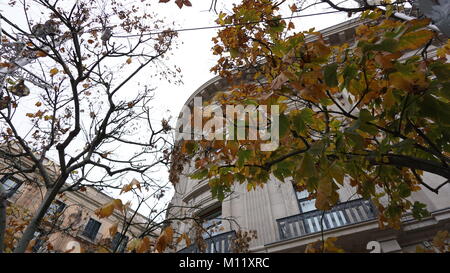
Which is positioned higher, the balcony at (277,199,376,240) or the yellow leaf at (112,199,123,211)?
the balcony at (277,199,376,240)

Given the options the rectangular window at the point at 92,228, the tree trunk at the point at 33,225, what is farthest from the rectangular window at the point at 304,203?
the rectangular window at the point at 92,228

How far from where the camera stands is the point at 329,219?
7297 mm

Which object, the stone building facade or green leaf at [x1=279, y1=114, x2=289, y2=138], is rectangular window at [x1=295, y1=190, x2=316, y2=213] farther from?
green leaf at [x1=279, y1=114, x2=289, y2=138]

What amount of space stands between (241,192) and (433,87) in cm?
937

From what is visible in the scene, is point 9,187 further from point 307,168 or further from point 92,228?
point 307,168

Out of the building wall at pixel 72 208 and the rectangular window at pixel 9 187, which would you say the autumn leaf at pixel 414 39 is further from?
the building wall at pixel 72 208

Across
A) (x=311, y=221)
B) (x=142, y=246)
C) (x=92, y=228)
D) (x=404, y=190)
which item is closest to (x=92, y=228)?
(x=92, y=228)

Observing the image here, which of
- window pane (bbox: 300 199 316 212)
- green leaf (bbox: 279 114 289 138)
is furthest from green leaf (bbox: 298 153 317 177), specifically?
window pane (bbox: 300 199 316 212)

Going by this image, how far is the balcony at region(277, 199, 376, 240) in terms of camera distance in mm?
6887

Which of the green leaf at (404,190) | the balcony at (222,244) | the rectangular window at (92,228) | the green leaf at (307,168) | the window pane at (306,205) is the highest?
the rectangular window at (92,228)

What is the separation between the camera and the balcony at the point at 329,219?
22.6 feet

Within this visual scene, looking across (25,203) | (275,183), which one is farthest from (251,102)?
(25,203)
